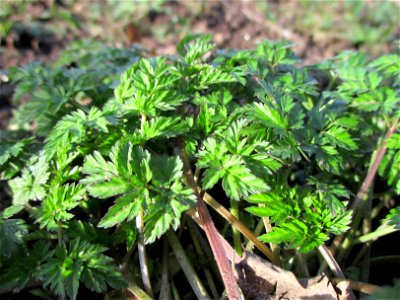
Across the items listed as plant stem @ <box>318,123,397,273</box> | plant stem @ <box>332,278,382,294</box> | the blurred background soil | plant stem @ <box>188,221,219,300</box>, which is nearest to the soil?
the blurred background soil

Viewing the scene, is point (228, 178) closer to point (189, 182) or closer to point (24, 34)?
point (189, 182)

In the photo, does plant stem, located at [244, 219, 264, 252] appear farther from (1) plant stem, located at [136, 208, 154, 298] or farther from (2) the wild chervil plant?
(1) plant stem, located at [136, 208, 154, 298]

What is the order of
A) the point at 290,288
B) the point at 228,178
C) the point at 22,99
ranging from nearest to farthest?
the point at 228,178 → the point at 290,288 → the point at 22,99

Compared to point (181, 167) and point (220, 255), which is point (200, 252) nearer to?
point (220, 255)

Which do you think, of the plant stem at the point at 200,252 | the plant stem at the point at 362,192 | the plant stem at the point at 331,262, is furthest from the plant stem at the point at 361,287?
the plant stem at the point at 200,252

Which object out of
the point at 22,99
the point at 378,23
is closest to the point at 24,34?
the point at 22,99

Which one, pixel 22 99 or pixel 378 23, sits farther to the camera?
pixel 378 23
